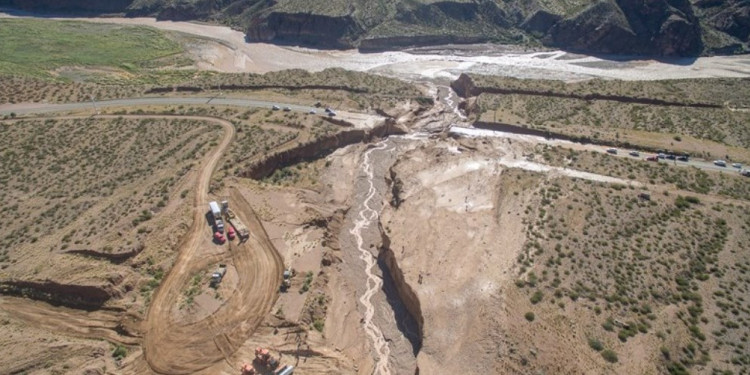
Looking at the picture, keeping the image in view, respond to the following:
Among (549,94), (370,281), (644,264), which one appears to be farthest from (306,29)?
(644,264)

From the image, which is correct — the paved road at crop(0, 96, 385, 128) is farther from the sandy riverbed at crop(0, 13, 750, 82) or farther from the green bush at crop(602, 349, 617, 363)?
the green bush at crop(602, 349, 617, 363)

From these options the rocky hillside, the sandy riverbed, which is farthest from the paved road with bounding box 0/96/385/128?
the rocky hillside

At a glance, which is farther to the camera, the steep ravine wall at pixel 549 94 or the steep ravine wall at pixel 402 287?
the steep ravine wall at pixel 549 94

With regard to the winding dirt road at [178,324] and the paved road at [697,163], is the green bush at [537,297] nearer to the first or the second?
the winding dirt road at [178,324]

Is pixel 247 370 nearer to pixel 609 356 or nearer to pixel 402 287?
pixel 402 287

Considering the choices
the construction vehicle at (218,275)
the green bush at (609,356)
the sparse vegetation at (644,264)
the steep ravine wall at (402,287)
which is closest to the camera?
the green bush at (609,356)

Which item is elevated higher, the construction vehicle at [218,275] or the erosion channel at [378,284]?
the construction vehicle at [218,275]

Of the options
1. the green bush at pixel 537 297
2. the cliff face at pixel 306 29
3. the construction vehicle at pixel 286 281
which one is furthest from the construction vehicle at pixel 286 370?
the cliff face at pixel 306 29
